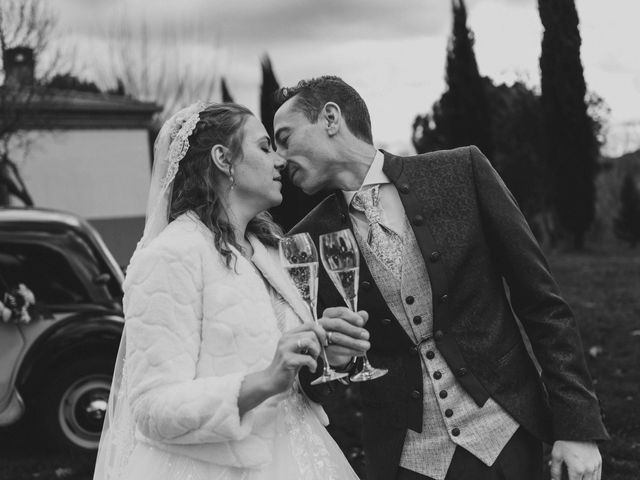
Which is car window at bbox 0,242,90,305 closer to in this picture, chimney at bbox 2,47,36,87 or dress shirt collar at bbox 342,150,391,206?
dress shirt collar at bbox 342,150,391,206

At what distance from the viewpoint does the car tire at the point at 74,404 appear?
6.75 meters

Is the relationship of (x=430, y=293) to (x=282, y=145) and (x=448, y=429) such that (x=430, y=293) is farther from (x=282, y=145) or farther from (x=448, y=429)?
(x=282, y=145)

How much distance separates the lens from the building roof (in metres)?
20.6

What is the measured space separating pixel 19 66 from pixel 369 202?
1734 centimetres

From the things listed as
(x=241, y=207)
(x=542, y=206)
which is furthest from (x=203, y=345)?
(x=542, y=206)

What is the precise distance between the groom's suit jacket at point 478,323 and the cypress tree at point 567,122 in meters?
20.9

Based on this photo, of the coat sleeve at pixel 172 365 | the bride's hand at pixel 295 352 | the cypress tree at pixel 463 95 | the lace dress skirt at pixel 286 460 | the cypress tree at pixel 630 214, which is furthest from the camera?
the cypress tree at pixel 630 214

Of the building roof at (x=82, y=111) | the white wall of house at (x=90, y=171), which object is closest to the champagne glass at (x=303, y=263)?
the building roof at (x=82, y=111)

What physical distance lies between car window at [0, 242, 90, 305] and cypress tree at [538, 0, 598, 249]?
18.4m

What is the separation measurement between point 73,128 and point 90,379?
18.4 meters

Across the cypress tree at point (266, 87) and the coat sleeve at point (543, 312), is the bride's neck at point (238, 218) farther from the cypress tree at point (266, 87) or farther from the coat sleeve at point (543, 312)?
the cypress tree at point (266, 87)

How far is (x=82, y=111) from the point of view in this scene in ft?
77.7

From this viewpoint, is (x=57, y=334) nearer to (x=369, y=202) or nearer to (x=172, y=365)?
(x=369, y=202)

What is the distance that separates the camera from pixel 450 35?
24094 millimetres
